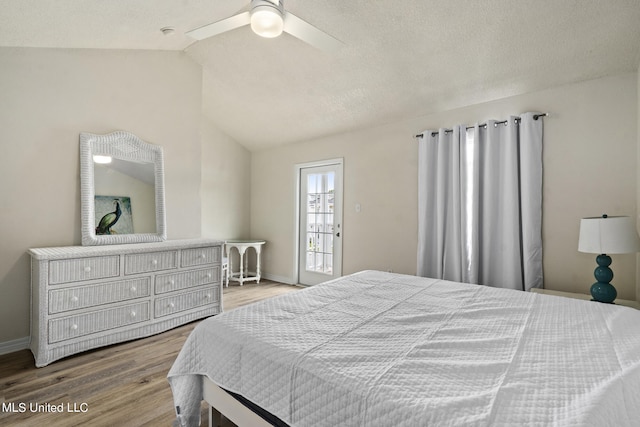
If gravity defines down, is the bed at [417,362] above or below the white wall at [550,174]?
below

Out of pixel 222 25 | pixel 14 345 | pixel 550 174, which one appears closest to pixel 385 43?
pixel 222 25

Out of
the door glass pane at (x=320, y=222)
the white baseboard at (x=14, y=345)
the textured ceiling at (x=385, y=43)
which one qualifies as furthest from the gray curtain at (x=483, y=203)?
the white baseboard at (x=14, y=345)

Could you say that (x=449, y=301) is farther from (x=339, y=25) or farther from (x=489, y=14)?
(x=339, y=25)

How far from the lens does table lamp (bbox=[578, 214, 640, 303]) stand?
2.09 m

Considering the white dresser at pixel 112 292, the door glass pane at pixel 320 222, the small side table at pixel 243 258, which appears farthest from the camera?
the small side table at pixel 243 258

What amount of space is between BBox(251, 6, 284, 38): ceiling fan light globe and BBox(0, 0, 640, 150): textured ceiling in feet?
2.94

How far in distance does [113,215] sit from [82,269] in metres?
0.71

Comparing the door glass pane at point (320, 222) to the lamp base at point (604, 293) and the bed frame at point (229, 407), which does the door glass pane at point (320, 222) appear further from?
the bed frame at point (229, 407)

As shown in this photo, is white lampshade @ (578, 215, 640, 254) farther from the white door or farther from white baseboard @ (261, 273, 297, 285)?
white baseboard @ (261, 273, 297, 285)

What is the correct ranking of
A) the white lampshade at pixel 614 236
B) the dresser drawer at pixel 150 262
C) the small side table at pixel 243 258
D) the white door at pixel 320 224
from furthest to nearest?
the small side table at pixel 243 258
the white door at pixel 320 224
the dresser drawer at pixel 150 262
the white lampshade at pixel 614 236

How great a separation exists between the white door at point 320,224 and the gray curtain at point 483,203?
1.27 meters

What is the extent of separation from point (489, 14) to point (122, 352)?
3.83 metres

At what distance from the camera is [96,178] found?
2941mm

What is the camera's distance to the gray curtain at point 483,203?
2.87 m
